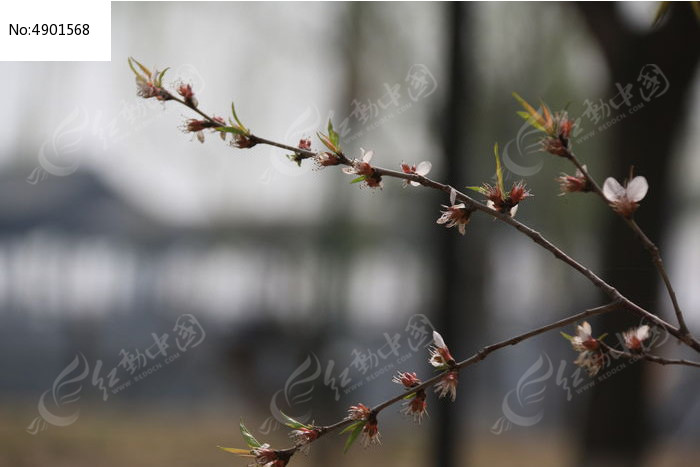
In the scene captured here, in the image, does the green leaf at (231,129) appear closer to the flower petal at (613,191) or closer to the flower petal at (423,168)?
the flower petal at (423,168)

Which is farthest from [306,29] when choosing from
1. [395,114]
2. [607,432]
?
[607,432]

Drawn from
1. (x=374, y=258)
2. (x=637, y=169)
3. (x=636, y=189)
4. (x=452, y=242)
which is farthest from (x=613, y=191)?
(x=374, y=258)

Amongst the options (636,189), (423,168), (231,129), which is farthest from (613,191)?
(231,129)

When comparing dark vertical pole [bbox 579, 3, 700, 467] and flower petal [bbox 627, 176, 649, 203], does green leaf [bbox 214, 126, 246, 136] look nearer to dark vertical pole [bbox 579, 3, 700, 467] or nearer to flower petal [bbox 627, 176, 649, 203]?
flower petal [bbox 627, 176, 649, 203]

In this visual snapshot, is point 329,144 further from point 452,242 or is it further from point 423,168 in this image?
point 452,242

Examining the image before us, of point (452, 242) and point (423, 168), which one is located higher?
point (423, 168)

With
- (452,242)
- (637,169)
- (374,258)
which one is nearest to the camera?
(452,242)

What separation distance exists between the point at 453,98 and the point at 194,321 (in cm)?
213

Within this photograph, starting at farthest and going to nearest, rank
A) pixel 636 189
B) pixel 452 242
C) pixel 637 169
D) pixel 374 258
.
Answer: pixel 374 258
pixel 637 169
pixel 452 242
pixel 636 189

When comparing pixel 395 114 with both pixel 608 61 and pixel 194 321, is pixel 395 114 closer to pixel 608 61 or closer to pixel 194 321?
pixel 608 61

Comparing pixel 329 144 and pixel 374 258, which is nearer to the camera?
pixel 329 144

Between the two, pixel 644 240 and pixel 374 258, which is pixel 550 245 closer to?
pixel 644 240

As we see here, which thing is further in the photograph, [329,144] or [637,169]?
[637,169]

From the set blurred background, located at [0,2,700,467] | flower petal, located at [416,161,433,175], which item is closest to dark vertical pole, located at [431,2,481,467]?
blurred background, located at [0,2,700,467]
